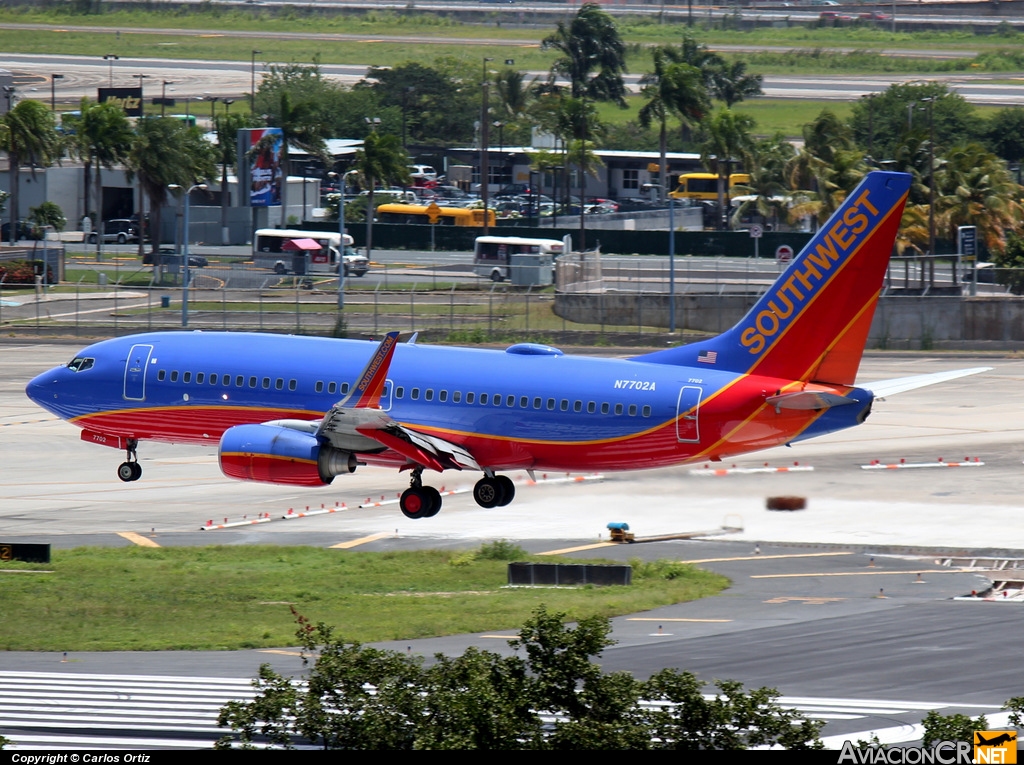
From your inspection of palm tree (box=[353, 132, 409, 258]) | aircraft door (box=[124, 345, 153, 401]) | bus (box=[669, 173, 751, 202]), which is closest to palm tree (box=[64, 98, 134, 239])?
palm tree (box=[353, 132, 409, 258])

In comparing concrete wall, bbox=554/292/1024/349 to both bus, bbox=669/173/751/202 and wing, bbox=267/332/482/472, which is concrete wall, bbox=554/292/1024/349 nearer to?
wing, bbox=267/332/482/472

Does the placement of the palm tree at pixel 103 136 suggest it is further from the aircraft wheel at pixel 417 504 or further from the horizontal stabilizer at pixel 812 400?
the horizontal stabilizer at pixel 812 400

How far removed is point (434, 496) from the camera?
46062 millimetres

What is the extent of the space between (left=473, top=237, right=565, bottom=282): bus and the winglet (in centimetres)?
7462

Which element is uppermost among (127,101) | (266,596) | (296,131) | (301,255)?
(127,101)

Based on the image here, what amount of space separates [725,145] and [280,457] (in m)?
109

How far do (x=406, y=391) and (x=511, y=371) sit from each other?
10.9 ft

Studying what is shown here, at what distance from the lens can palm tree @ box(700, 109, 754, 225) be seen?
477 feet

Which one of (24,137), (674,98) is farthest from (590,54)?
(24,137)

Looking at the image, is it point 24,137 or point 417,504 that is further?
point 24,137

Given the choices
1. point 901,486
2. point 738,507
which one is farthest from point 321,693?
point 901,486

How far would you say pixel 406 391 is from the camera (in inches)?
1793

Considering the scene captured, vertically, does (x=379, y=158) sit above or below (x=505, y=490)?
above

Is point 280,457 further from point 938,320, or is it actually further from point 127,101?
point 127,101
